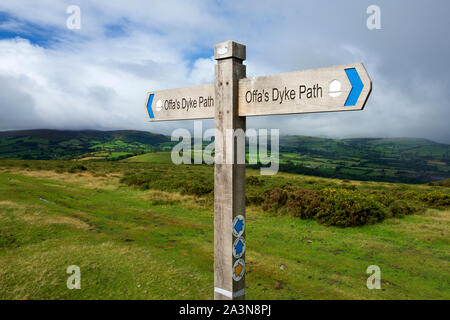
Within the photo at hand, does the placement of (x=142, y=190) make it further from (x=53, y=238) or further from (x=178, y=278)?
(x=178, y=278)

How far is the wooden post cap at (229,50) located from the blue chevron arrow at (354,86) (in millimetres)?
1179

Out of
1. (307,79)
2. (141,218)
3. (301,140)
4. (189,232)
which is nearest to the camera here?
(307,79)

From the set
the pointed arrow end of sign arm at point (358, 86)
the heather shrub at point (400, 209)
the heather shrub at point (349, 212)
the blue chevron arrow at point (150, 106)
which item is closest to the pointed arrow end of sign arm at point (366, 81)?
the pointed arrow end of sign arm at point (358, 86)

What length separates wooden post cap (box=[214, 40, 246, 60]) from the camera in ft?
9.96

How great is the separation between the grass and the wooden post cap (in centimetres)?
350

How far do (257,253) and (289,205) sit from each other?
4.41m

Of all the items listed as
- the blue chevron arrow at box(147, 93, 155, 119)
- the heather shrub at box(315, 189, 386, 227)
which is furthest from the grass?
the blue chevron arrow at box(147, 93, 155, 119)

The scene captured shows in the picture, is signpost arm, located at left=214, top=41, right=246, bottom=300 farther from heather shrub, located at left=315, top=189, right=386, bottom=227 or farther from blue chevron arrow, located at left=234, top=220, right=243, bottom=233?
heather shrub, located at left=315, top=189, right=386, bottom=227

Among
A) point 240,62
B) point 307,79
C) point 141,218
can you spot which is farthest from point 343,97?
point 141,218

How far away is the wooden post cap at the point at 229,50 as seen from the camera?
3.04 metres

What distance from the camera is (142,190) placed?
56.0 ft

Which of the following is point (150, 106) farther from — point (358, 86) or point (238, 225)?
point (358, 86)

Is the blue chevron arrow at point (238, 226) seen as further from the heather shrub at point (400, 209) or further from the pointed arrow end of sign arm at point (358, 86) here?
the heather shrub at point (400, 209)

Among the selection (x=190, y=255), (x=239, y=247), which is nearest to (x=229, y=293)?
(x=239, y=247)
